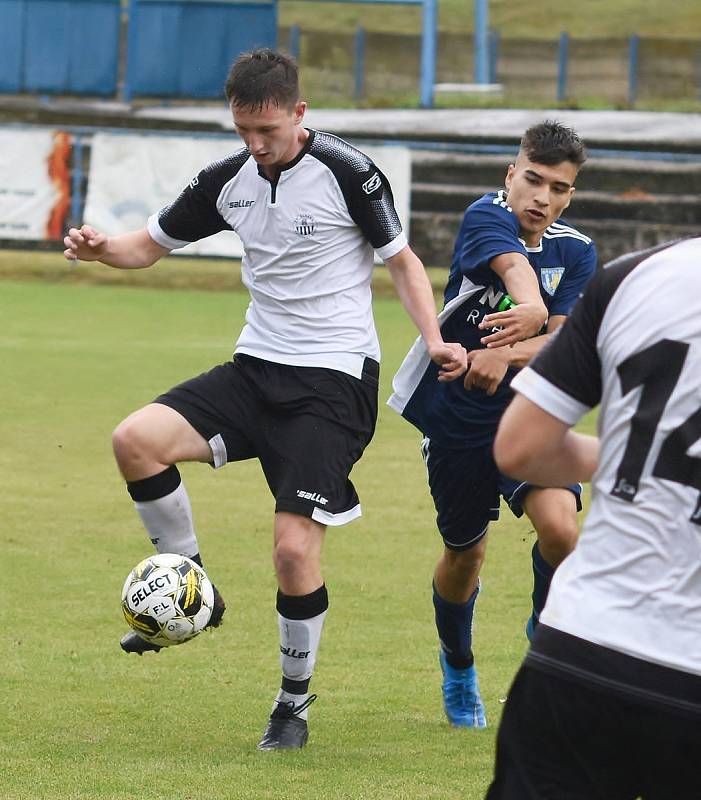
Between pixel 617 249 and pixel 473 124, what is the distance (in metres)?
5.89

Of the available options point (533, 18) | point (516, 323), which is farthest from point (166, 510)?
point (533, 18)

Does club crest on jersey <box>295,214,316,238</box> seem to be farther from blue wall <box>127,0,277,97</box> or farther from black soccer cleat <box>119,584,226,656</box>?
blue wall <box>127,0,277,97</box>

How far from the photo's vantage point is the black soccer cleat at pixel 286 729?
195 inches

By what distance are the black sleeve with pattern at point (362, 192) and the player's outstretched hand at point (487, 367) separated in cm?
53

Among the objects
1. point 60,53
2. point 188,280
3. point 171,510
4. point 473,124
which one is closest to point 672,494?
point 171,510

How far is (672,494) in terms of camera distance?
8.77 feet

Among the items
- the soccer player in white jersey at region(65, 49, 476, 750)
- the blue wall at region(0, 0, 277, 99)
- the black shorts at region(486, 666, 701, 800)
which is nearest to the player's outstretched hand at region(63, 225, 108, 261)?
the soccer player in white jersey at region(65, 49, 476, 750)

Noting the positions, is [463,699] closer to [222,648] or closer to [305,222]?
[222,648]

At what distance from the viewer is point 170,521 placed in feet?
17.8

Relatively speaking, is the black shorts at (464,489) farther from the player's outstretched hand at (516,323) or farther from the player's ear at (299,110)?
the player's ear at (299,110)

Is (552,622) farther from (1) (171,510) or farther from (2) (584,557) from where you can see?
(1) (171,510)

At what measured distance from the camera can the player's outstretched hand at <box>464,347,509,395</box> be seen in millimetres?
5164

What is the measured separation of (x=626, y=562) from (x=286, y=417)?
270cm

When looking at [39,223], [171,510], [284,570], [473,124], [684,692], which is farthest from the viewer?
[473,124]
